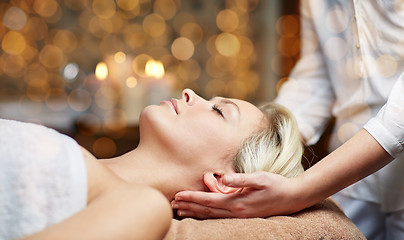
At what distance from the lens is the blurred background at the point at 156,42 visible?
113 inches

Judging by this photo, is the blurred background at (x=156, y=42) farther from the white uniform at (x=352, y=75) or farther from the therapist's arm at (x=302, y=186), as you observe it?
the therapist's arm at (x=302, y=186)

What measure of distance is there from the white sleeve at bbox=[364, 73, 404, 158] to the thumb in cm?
27

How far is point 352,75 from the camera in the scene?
1.24 meters

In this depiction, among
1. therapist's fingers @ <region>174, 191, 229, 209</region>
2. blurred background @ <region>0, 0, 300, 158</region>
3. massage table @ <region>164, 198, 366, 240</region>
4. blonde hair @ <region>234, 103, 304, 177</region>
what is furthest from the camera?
blurred background @ <region>0, 0, 300, 158</region>

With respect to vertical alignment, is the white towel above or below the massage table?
above

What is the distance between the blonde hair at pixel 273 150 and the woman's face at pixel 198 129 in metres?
0.03

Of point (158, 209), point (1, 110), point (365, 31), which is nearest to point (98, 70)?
point (1, 110)

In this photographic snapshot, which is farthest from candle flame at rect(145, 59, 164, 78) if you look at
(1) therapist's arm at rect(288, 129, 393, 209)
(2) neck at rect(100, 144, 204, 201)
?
(1) therapist's arm at rect(288, 129, 393, 209)

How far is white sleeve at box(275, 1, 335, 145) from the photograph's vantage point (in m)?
1.40

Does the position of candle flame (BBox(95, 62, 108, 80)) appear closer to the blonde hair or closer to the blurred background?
the blurred background

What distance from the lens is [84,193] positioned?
0.71m

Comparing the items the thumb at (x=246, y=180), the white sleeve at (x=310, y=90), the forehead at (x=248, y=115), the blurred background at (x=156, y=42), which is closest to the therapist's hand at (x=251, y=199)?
the thumb at (x=246, y=180)

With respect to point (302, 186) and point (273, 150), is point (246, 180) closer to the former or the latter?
point (302, 186)

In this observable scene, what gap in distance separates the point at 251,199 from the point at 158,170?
250 mm
